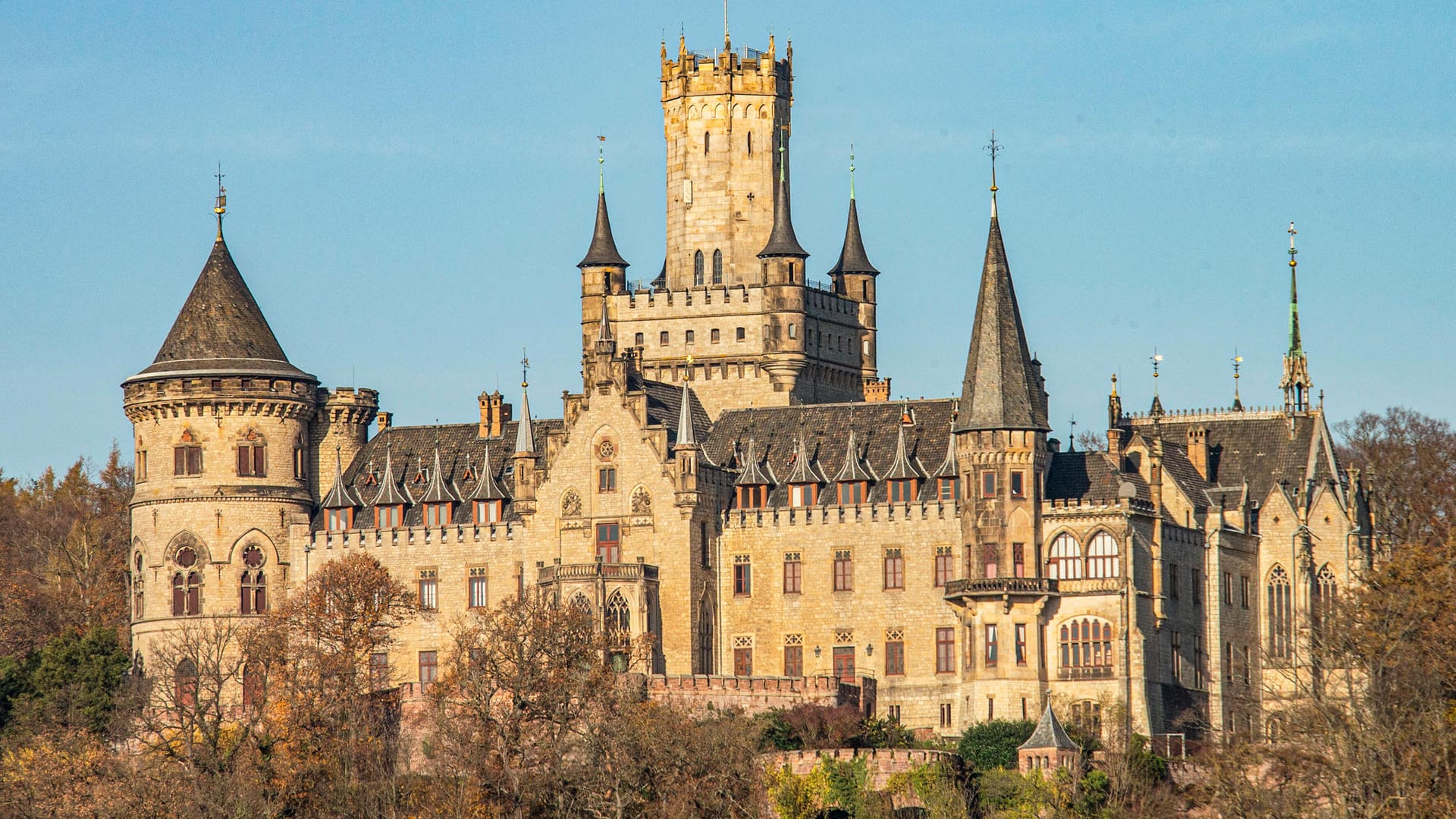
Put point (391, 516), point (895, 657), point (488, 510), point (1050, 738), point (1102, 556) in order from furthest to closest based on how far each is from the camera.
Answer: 1. point (391, 516)
2. point (488, 510)
3. point (895, 657)
4. point (1102, 556)
5. point (1050, 738)

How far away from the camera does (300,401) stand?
125062 millimetres

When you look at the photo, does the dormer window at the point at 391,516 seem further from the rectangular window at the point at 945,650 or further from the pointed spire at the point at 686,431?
the rectangular window at the point at 945,650

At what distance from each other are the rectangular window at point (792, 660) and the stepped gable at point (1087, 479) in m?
10.5

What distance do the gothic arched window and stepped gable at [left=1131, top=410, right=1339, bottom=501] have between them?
816 centimetres

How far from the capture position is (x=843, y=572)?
4624 inches

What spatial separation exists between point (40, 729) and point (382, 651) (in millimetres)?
12673

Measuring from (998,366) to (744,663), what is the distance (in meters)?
13.9

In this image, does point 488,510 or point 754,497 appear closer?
point 754,497

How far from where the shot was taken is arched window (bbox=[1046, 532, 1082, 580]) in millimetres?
112250

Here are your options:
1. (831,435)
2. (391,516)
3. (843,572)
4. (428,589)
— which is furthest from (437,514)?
(843,572)

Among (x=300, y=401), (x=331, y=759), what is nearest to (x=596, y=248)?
(x=300, y=401)

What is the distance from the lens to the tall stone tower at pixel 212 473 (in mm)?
123250

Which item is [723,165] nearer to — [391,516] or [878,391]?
[878,391]

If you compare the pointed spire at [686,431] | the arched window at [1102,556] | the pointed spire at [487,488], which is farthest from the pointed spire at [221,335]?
the arched window at [1102,556]
